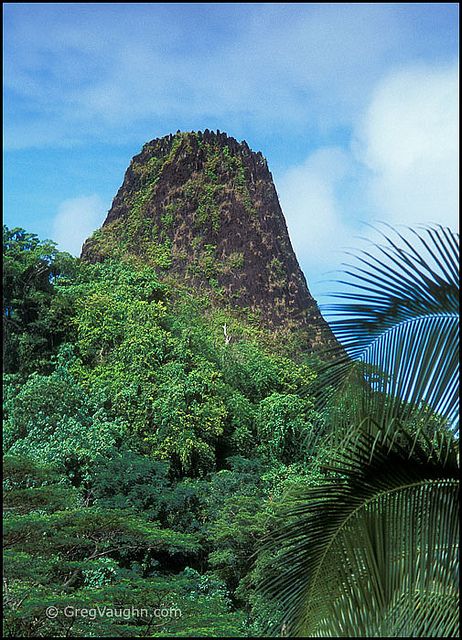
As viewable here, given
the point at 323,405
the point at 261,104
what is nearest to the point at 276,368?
the point at 261,104

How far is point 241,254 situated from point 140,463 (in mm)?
5580

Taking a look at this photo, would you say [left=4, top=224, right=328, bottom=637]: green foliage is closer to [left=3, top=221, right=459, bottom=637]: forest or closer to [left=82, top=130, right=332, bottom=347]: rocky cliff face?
[left=3, top=221, right=459, bottom=637]: forest

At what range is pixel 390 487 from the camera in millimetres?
2672

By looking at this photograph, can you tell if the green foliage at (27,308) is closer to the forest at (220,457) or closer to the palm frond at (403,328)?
the forest at (220,457)

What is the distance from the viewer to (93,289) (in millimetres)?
11156

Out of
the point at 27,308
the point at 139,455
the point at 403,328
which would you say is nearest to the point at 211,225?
the point at 27,308

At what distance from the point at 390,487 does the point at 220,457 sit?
317 inches

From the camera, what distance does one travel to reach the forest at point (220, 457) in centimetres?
258

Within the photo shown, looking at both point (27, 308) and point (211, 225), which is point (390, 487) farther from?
point (211, 225)

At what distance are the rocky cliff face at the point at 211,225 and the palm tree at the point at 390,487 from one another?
10399 millimetres

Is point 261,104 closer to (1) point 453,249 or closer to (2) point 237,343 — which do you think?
(2) point 237,343

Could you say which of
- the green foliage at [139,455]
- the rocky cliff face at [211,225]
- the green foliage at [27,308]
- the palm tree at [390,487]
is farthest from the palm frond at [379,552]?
the rocky cliff face at [211,225]

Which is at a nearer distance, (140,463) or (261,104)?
(140,463)

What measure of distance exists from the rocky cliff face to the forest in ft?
2.07
